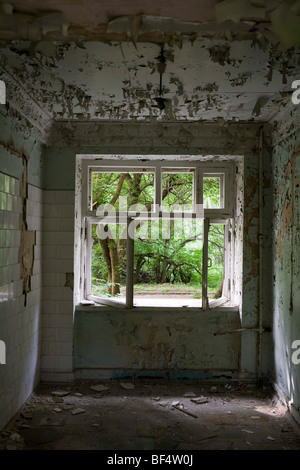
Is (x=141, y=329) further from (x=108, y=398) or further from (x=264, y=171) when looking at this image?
(x=264, y=171)

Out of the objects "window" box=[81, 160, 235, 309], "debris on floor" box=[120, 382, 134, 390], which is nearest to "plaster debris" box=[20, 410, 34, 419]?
"debris on floor" box=[120, 382, 134, 390]

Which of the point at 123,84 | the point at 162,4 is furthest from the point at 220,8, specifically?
the point at 123,84

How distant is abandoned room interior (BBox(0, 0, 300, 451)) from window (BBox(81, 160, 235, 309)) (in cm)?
2

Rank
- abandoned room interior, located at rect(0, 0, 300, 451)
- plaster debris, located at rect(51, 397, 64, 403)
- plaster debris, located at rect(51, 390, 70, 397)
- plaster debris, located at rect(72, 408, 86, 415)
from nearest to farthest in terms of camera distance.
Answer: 1. abandoned room interior, located at rect(0, 0, 300, 451)
2. plaster debris, located at rect(72, 408, 86, 415)
3. plaster debris, located at rect(51, 397, 64, 403)
4. plaster debris, located at rect(51, 390, 70, 397)

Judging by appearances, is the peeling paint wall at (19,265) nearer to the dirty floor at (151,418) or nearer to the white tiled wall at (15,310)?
the white tiled wall at (15,310)

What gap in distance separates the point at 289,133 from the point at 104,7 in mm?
2352

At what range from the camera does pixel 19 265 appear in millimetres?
3396

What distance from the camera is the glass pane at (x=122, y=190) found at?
14.6 ft

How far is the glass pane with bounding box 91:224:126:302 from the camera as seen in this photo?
447 cm

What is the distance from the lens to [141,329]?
13.7 ft

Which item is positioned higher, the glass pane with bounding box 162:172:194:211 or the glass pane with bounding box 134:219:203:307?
the glass pane with bounding box 162:172:194:211

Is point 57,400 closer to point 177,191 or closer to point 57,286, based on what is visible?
point 57,286

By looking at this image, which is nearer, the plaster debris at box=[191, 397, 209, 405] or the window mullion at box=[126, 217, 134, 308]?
the plaster debris at box=[191, 397, 209, 405]

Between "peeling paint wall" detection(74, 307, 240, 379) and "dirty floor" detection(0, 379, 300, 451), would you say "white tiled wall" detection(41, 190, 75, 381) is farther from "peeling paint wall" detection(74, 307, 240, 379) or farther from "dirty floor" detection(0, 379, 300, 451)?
"dirty floor" detection(0, 379, 300, 451)
